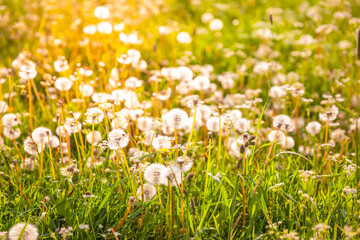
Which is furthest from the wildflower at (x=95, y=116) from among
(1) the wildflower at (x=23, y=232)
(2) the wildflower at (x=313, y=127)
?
(2) the wildflower at (x=313, y=127)

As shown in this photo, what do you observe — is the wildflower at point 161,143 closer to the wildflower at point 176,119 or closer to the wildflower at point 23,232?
the wildflower at point 176,119

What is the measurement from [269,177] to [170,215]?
678mm

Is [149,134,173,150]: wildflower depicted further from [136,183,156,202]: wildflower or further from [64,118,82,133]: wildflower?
[64,118,82,133]: wildflower

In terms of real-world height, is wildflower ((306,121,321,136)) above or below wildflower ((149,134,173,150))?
below

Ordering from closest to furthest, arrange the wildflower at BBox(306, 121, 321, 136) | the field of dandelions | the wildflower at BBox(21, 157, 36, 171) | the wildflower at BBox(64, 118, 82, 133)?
the field of dandelions, the wildflower at BBox(64, 118, 82, 133), the wildflower at BBox(21, 157, 36, 171), the wildflower at BBox(306, 121, 321, 136)

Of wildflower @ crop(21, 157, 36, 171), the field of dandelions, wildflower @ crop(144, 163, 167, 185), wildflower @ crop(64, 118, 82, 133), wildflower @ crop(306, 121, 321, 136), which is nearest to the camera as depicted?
wildflower @ crop(144, 163, 167, 185)

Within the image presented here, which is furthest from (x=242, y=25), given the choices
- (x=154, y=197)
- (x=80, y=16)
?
(x=154, y=197)

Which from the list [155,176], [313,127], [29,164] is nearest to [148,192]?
[155,176]

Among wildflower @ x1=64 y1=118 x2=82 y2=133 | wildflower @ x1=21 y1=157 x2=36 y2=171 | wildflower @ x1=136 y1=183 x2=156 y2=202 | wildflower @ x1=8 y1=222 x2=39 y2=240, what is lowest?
wildflower @ x1=8 y1=222 x2=39 y2=240

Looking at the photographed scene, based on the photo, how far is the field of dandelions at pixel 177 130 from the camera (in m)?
1.88

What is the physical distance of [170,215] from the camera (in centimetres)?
184

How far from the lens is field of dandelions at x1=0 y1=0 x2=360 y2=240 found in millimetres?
1879

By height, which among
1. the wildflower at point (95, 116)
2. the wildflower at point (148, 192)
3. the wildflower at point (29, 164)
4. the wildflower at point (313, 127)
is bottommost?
the wildflower at point (148, 192)

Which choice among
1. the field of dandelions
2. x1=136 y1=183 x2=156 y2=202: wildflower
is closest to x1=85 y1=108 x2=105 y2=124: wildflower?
the field of dandelions
